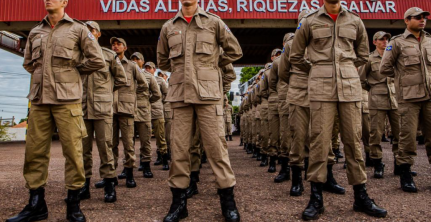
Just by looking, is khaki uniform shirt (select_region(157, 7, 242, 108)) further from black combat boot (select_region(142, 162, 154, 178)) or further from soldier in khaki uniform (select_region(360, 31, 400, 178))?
soldier in khaki uniform (select_region(360, 31, 400, 178))

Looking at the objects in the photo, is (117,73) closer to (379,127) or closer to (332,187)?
(332,187)

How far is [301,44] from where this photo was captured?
10.8 feet

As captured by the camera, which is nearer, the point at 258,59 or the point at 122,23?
the point at 122,23

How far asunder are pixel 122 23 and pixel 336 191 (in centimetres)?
1296

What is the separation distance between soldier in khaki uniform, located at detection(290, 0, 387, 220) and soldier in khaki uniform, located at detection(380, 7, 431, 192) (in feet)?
4.40

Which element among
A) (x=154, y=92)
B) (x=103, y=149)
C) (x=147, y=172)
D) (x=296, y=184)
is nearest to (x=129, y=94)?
(x=103, y=149)

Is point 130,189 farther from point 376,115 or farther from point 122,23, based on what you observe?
point 122,23

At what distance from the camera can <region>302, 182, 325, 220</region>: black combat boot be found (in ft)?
9.05

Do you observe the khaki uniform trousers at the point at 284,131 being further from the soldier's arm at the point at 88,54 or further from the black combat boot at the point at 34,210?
the black combat boot at the point at 34,210

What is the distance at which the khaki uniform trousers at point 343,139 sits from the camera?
116 inches

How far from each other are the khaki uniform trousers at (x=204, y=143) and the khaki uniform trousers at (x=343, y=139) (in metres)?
0.81

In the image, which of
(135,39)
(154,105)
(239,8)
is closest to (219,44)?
(154,105)

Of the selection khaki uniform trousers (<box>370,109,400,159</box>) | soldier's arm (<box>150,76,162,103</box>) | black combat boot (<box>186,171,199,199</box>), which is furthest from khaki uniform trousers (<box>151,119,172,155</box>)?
khaki uniform trousers (<box>370,109,400,159</box>)

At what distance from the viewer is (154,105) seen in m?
6.93
